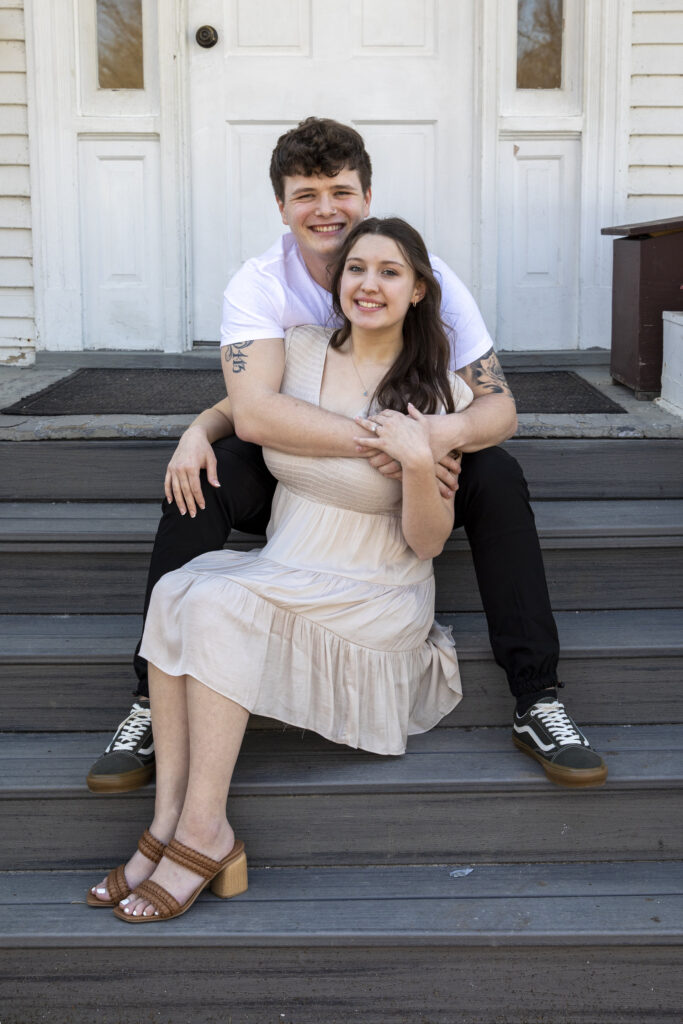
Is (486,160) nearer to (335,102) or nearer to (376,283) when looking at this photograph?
(335,102)

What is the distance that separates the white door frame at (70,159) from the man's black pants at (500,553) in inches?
79.0

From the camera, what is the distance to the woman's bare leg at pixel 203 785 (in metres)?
1.85

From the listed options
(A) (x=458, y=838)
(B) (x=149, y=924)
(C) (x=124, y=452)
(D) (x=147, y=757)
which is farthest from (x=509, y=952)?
(C) (x=124, y=452)

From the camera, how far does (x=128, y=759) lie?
2.05 metres

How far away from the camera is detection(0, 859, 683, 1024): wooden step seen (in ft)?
6.07

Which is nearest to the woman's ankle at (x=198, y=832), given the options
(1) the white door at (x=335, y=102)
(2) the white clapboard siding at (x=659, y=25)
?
(1) the white door at (x=335, y=102)

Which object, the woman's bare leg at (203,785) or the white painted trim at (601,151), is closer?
the woman's bare leg at (203,785)

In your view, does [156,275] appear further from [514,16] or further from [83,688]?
[83,688]

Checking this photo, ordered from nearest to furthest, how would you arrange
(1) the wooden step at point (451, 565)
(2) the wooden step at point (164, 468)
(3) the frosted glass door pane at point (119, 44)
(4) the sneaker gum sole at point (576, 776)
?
(4) the sneaker gum sole at point (576, 776) → (1) the wooden step at point (451, 565) → (2) the wooden step at point (164, 468) → (3) the frosted glass door pane at point (119, 44)

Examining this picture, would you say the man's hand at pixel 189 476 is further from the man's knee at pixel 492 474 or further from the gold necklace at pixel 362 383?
the man's knee at pixel 492 474

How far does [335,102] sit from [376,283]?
215 cm

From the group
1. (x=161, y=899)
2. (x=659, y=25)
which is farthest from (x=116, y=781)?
(x=659, y=25)

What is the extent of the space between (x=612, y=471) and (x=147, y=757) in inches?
55.1

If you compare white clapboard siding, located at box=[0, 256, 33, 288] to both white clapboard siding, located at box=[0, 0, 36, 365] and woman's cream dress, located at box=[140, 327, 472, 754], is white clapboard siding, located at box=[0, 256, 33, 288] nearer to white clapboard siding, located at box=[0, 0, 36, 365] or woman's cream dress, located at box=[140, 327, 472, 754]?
white clapboard siding, located at box=[0, 0, 36, 365]
